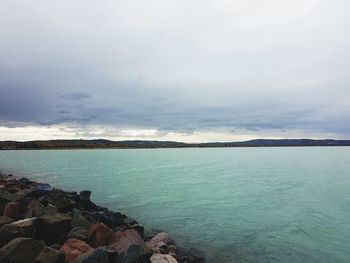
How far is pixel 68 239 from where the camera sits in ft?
A: 34.7

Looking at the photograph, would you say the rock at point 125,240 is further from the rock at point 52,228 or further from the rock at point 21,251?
the rock at point 21,251

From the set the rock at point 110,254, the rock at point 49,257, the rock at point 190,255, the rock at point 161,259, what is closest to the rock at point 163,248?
the rock at point 190,255

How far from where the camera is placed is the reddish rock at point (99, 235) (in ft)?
36.7

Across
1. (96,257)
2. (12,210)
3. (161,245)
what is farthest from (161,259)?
(12,210)

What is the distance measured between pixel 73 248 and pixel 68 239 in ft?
2.33

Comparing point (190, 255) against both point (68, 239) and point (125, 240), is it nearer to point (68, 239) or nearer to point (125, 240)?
point (125, 240)

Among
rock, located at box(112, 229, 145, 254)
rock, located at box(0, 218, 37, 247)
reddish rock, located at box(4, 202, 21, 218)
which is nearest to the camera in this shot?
rock, located at box(0, 218, 37, 247)

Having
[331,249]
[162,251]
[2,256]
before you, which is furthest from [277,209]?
[2,256]

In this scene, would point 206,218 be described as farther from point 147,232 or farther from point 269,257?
point 269,257

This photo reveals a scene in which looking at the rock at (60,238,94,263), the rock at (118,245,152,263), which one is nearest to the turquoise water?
the rock at (118,245,152,263)

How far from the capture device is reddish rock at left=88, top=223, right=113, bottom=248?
440 inches

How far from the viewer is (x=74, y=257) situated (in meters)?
9.57

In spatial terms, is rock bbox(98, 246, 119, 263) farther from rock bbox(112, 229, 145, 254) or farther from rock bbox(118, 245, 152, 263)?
rock bbox(112, 229, 145, 254)

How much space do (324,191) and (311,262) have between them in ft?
67.0
